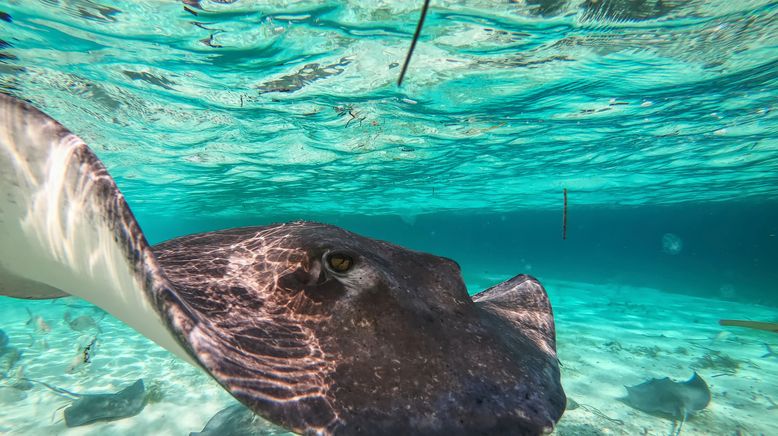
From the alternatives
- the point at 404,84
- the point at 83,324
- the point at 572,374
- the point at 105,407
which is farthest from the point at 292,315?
the point at 83,324

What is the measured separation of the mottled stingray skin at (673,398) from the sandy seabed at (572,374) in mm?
181

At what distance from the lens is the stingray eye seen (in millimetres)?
2389

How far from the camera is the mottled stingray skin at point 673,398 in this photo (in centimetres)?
762

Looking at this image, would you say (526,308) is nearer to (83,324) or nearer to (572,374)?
(572,374)

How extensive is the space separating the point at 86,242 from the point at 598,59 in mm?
13015

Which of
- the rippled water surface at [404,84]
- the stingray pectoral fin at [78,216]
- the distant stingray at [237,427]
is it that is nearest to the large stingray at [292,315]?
the stingray pectoral fin at [78,216]

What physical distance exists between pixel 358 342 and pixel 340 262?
1.93 ft

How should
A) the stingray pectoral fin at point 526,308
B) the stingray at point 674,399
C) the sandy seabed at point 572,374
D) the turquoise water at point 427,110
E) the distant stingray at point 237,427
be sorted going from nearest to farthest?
the stingray pectoral fin at point 526,308 → the distant stingray at point 237,427 → the sandy seabed at point 572,374 → the stingray at point 674,399 → the turquoise water at point 427,110

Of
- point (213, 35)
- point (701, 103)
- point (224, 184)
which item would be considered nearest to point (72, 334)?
point (213, 35)

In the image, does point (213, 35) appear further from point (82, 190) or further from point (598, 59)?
point (598, 59)

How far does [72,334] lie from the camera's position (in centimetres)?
1398

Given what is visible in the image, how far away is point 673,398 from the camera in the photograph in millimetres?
7703

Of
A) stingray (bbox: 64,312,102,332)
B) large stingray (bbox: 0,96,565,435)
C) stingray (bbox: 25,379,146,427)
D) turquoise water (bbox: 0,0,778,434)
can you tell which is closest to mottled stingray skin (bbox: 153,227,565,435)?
large stingray (bbox: 0,96,565,435)

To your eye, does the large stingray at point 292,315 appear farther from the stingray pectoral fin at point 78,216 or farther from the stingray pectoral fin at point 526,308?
the stingray pectoral fin at point 526,308
